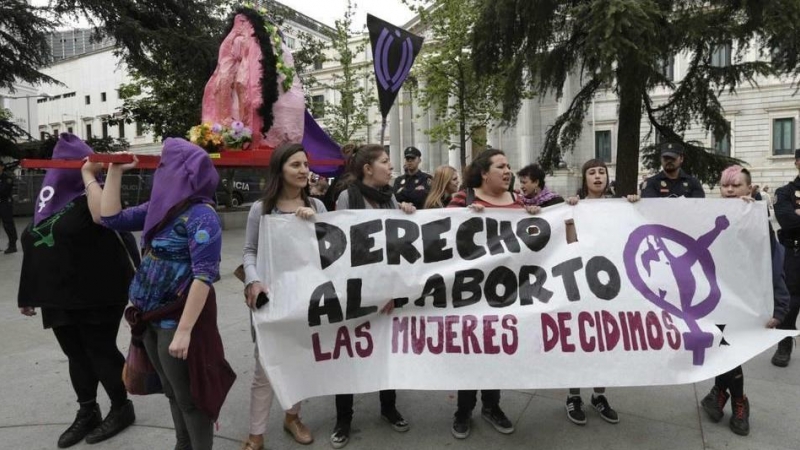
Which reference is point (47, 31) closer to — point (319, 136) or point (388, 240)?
point (319, 136)

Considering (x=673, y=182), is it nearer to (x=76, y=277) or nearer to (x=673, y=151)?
(x=673, y=151)

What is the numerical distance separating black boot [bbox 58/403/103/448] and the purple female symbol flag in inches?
126

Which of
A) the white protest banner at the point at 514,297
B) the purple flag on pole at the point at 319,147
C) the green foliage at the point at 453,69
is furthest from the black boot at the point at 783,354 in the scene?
the green foliage at the point at 453,69

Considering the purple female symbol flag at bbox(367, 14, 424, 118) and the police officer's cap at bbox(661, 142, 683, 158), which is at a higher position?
the purple female symbol flag at bbox(367, 14, 424, 118)

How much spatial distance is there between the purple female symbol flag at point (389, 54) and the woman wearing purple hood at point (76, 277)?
2.52 m

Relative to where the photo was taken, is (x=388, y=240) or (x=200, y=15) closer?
(x=388, y=240)

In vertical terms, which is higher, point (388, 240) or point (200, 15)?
point (200, 15)

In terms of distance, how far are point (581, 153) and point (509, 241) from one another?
152 ft

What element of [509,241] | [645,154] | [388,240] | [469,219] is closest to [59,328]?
[388,240]

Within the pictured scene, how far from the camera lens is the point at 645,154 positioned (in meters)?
12.9

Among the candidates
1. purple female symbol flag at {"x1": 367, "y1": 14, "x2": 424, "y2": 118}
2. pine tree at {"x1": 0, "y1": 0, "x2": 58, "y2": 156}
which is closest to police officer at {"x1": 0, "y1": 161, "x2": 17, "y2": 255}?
pine tree at {"x1": 0, "y1": 0, "x2": 58, "y2": 156}

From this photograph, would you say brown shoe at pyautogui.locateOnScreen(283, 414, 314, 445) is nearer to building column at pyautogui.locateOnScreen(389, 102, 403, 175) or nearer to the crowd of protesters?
the crowd of protesters

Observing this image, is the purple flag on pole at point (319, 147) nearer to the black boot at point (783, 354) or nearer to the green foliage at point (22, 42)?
the black boot at point (783, 354)

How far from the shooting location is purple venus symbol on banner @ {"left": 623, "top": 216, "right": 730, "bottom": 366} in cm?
329
